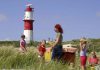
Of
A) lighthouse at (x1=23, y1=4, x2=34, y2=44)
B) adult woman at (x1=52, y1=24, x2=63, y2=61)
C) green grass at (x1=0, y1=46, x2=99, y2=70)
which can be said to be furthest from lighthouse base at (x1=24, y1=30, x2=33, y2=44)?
adult woman at (x1=52, y1=24, x2=63, y2=61)

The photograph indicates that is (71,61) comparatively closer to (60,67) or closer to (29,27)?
(60,67)

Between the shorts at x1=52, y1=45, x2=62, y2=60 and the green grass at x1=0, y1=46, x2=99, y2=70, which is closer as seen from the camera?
the green grass at x1=0, y1=46, x2=99, y2=70

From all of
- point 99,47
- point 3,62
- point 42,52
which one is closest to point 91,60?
point 42,52

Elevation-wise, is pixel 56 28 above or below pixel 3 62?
above

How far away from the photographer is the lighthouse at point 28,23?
1382 inches

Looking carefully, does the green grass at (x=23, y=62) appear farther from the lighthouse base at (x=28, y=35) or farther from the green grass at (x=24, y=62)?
the lighthouse base at (x=28, y=35)

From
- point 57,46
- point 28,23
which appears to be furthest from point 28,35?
point 57,46

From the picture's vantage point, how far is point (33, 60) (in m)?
13.9

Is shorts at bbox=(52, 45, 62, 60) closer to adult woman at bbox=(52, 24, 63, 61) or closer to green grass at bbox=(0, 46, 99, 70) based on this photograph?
adult woman at bbox=(52, 24, 63, 61)

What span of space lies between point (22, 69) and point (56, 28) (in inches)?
99.3

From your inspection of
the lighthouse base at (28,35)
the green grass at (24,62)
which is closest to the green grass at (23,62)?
the green grass at (24,62)

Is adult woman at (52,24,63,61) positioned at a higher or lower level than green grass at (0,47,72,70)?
higher

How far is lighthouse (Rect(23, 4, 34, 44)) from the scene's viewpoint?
35.1 metres

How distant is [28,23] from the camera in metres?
35.3
